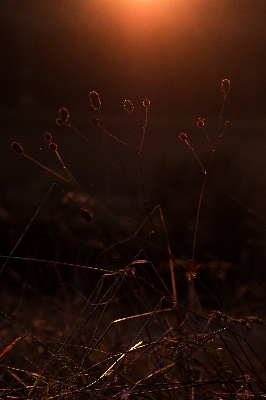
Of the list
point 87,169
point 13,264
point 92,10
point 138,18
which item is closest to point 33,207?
point 13,264

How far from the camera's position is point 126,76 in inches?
221

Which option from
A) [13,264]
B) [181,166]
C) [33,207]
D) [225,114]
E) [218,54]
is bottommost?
[13,264]

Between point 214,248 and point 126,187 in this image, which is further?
point 126,187

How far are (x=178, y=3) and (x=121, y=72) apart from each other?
1.02m

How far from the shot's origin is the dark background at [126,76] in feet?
16.6

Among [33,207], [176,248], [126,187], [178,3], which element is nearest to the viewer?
[176,248]

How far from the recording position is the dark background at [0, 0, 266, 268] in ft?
16.6

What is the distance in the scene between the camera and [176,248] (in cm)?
346

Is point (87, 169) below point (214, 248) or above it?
above

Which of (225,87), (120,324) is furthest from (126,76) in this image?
(225,87)

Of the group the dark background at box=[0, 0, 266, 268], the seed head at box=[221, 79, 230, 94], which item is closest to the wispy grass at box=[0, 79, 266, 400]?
the seed head at box=[221, 79, 230, 94]

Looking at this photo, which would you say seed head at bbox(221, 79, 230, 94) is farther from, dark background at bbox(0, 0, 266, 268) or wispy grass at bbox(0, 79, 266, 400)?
dark background at bbox(0, 0, 266, 268)

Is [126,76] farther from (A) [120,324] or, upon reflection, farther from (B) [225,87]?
(B) [225,87]

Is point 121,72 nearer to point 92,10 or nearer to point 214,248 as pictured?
point 92,10
